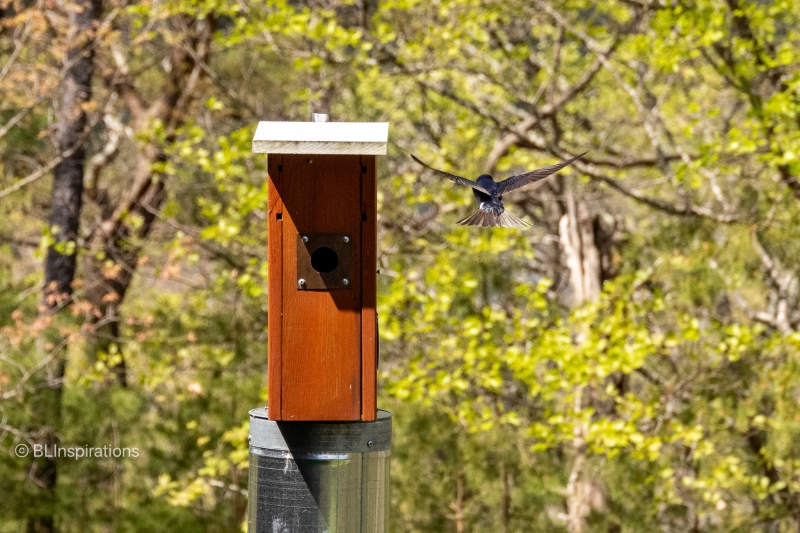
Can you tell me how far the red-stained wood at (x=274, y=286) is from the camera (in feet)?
9.21

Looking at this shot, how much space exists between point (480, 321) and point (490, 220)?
3.12m

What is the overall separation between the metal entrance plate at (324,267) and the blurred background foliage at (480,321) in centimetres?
290

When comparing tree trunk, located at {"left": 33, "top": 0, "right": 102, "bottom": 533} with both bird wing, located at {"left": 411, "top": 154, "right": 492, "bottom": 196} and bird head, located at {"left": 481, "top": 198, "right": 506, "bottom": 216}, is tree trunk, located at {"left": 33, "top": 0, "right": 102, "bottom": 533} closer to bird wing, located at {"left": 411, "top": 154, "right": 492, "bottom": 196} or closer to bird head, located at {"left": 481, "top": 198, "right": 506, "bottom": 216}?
bird head, located at {"left": 481, "top": 198, "right": 506, "bottom": 216}

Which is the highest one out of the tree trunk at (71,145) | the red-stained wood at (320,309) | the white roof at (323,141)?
the tree trunk at (71,145)

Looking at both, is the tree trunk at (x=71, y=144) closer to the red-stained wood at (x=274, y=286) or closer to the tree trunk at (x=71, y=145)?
the tree trunk at (x=71, y=145)

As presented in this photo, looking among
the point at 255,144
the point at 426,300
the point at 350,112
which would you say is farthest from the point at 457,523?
the point at 350,112

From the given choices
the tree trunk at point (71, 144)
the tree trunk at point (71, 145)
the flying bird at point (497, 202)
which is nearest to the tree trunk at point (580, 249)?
the flying bird at point (497, 202)

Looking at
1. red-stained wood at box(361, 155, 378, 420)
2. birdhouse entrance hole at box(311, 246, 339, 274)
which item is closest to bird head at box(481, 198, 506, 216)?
red-stained wood at box(361, 155, 378, 420)

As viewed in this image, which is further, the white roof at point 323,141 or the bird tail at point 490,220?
the bird tail at point 490,220

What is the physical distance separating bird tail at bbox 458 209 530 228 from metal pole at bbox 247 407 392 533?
71 cm

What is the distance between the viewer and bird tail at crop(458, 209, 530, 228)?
9.69 feet

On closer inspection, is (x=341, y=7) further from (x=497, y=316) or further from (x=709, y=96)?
(x=497, y=316)

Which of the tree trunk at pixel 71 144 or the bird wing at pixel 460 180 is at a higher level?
the tree trunk at pixel 71 144

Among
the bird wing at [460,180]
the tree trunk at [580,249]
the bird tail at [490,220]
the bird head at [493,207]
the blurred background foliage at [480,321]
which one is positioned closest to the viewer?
the bird wing at [460,180]
